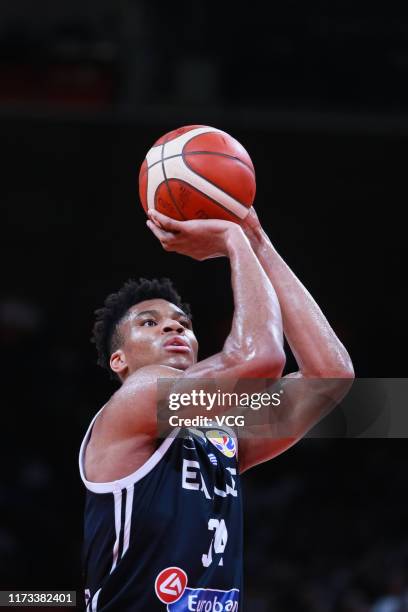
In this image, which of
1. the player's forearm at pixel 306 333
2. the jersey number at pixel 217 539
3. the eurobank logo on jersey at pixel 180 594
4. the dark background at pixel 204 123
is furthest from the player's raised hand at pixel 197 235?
the dark background at pixel 204 123

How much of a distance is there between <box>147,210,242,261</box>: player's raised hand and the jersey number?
98 centimetres

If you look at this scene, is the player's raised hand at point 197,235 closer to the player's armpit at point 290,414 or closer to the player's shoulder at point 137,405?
the player's shoulder at point 137,405

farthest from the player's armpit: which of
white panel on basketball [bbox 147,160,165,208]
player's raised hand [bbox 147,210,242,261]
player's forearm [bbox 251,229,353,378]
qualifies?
white panel on basketball [bbox 147,160,165,208]

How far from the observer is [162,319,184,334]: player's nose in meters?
3.75

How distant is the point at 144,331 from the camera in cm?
378

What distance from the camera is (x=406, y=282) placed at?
10516 mm

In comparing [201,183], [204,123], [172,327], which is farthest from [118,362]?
[204,123]

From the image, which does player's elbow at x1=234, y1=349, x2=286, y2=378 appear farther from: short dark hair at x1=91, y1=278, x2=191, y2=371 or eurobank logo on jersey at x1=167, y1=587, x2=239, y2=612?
short dark hair at x1=91, y1=278, x2=191, y2=371

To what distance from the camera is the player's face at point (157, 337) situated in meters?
3.66

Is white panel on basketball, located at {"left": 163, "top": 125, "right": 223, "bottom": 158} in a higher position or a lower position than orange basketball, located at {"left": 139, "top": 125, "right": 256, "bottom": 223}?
higher

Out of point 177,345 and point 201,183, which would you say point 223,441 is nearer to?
point 177,345

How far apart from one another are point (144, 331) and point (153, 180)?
61 centimetres

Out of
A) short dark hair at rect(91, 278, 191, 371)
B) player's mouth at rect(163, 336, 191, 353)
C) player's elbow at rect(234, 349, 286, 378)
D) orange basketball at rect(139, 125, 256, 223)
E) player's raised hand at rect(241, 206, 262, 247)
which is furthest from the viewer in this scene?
short dark hair at rect(91, 278, 191, 371)

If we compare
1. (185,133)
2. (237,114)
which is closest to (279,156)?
(237,114)
